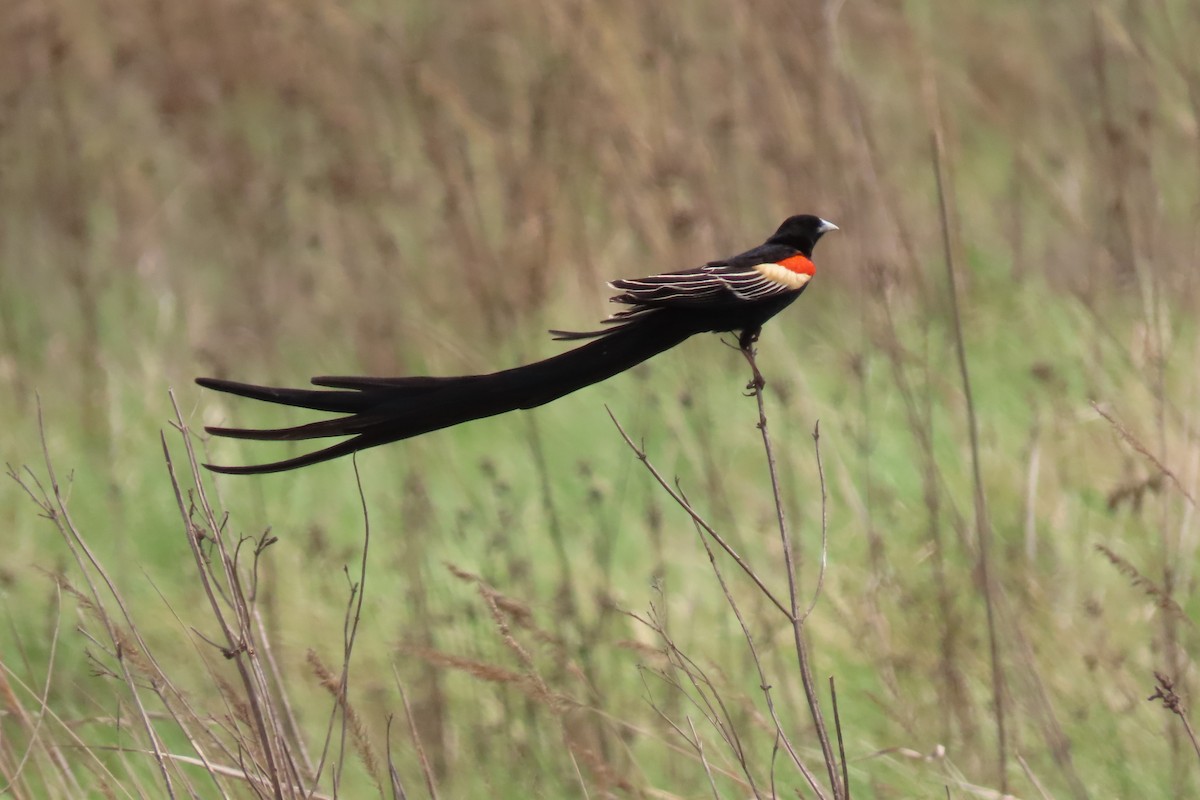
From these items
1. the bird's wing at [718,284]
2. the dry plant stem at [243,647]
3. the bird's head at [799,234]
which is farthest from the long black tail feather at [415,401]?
the bird's head at [799,234]

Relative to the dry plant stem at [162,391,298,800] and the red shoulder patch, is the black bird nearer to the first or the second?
→ the red shoulder patch

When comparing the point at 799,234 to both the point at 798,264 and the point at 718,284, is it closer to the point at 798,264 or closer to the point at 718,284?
the point at 798,264

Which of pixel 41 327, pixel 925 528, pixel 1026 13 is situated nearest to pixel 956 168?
pixel 1026 13

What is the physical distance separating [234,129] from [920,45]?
4.25 meters

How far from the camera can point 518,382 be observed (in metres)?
1.42

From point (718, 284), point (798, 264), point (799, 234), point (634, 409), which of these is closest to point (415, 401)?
point (718, 284)

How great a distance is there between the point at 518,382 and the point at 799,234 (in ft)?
2.14

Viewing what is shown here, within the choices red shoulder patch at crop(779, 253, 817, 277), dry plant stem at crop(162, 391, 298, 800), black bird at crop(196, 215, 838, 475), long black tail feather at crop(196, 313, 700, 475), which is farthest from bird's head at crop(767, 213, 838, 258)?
dry plant stem at crop(162, 391, 298, 800)

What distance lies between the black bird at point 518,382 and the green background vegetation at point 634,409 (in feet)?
0.78

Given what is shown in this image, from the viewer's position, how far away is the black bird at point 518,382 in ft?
4.53

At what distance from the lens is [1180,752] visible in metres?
2.60

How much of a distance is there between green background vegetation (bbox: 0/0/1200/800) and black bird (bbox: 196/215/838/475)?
239 mm

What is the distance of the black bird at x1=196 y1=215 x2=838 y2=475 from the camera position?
4.53 feet

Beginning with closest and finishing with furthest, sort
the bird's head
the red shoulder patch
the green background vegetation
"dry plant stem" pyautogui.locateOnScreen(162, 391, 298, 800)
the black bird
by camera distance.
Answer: the black bird → "dry plant stem" pyautogui.locateOnScreen(162, 391, 298, 800) → the red shoulder patch → the bird's head → the green background vegetation
